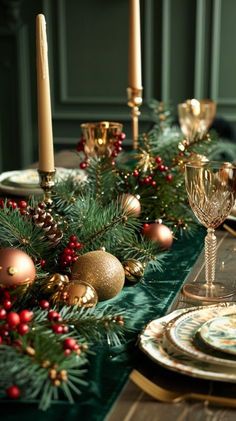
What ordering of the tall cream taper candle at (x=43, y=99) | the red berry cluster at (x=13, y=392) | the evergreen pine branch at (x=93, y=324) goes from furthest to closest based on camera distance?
the tall cream taper candle at (x=43, y=99) → the evergreen pine branch at (x=93, y=324) → the red berry cluster at (x=13, y=392)

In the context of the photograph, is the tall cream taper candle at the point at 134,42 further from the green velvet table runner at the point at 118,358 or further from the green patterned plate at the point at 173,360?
the green patterned plate at the point at 173,360

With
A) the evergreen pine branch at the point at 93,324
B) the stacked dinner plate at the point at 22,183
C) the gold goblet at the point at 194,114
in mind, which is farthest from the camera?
the gold goblet at the point at 194,114

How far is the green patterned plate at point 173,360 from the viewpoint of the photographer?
63 centimetres

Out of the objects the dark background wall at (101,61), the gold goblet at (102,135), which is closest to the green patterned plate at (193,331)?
the gold goblet at (102,135)

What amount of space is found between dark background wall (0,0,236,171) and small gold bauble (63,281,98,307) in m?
2.77

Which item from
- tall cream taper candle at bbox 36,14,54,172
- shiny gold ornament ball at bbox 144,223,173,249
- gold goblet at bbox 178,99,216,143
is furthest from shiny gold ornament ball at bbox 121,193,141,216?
gold goblet at bbox 178,99,216,143

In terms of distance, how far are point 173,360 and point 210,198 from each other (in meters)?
0.29

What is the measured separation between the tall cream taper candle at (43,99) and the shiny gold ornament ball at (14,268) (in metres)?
0.24

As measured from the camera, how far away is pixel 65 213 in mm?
1045

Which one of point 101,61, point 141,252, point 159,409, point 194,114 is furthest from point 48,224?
point 101,61

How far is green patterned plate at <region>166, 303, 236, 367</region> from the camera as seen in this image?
653mm

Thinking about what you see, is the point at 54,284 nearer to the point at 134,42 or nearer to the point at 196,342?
the point at 196,342

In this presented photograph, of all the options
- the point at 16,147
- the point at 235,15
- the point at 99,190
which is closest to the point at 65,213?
the point at 99,190

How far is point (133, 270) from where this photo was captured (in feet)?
3.01
